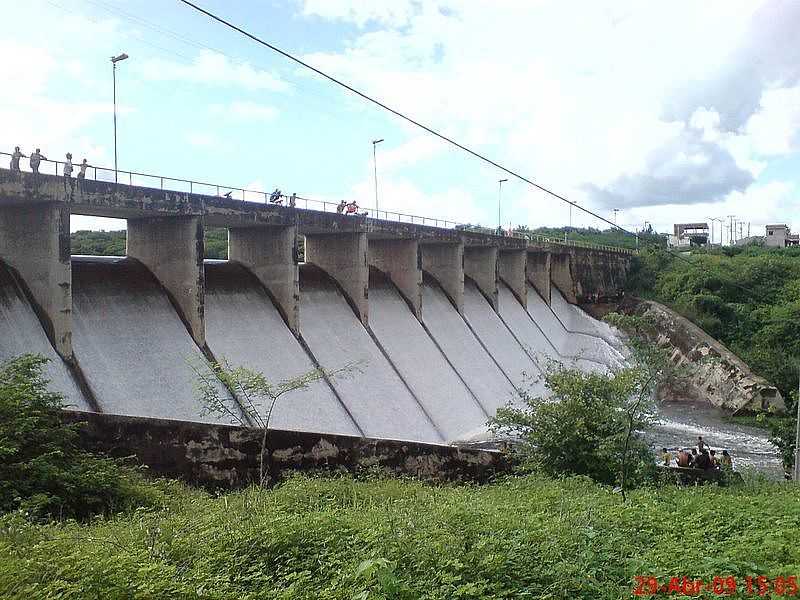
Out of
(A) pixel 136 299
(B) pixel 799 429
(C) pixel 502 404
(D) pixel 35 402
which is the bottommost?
(C) pixel 502 404

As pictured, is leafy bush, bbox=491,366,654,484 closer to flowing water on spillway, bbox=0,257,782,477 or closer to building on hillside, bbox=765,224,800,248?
flowing water on spillway, bbox=0,257,782,477

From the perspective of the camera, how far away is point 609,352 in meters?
37.8

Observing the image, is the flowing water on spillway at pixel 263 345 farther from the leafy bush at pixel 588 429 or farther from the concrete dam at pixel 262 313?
the leafy bush at pixel 588 429

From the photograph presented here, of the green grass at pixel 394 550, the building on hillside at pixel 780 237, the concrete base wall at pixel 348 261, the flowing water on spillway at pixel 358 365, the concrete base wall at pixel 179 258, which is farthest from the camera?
the building on hillside at pixel 780 237

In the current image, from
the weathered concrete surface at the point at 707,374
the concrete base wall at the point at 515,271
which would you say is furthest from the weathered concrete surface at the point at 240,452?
the concrete base wall at the point at 515,271

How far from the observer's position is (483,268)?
116 feet

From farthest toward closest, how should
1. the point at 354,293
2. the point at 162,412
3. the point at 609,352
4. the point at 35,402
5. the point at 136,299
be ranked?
1. the point at 609,352
2. the point at 354,293
3. the point at 136,299
4. the point at 162,412
5. the point at 35,402

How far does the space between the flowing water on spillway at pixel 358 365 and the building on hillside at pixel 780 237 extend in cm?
7289

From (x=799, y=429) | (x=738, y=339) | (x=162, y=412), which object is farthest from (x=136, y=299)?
(x=738, y=339)

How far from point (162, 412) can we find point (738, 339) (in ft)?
111

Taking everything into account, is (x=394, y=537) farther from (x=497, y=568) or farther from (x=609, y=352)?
(x=609, y=352)

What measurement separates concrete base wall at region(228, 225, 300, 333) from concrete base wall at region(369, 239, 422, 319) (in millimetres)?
7185

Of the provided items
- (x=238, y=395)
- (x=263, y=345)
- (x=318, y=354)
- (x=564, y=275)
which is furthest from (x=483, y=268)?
(x=238, y=395)

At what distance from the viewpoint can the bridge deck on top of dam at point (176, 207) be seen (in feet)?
47.1
